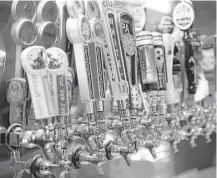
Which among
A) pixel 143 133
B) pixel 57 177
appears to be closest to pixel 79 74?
pixel 57 177

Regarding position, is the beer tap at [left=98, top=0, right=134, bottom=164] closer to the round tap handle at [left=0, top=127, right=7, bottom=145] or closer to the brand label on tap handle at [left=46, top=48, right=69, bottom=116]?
the brand label on tap handle at [left=46, top=48, right=69, bottom=116]

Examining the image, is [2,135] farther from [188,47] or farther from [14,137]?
[188,47]

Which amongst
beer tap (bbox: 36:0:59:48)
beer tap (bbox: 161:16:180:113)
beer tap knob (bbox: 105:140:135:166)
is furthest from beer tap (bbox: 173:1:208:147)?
beer tap (bbox: 36:0:59:48)

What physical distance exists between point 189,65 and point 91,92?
58 cm

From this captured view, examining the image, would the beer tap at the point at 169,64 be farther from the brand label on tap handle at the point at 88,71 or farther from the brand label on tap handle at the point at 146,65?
the brand label on tap handle at the point at 88,71

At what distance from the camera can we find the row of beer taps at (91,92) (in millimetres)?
890

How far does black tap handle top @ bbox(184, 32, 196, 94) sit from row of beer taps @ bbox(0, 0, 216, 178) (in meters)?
0.14

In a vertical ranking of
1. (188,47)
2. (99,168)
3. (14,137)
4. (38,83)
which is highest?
(188,47)

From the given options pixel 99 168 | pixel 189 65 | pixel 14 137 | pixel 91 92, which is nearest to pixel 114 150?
pixel 99 168

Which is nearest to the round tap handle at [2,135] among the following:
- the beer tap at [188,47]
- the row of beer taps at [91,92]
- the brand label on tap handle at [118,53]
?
the row of beer taps at [91,92]

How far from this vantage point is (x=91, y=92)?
39.2 inches

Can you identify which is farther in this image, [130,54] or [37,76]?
[130,54]

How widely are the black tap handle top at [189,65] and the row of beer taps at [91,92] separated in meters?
0.14

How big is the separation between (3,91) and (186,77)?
2.52 feet
